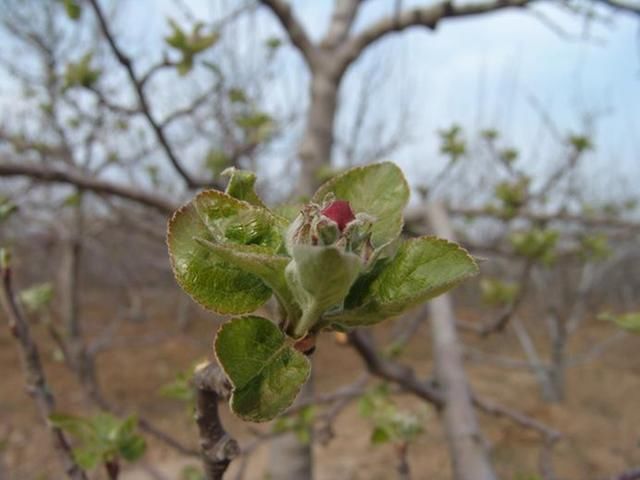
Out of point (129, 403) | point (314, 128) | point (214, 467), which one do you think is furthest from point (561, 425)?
point (214, 467)

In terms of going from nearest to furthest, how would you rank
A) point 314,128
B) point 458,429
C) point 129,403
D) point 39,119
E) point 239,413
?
point 239,413
point 458,429
point 314,128
point 39,119
point 129,403

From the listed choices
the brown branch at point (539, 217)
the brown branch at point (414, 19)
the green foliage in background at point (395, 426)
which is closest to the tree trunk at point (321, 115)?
the brown branch at point (414, 19)

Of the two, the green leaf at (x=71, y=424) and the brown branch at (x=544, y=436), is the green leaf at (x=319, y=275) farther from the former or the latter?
the brown branch at (x=544, y=436)

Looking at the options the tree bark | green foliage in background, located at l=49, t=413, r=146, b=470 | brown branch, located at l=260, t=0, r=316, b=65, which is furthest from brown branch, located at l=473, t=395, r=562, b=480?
brown branch, located at l=260, t=0, r=316, b=65

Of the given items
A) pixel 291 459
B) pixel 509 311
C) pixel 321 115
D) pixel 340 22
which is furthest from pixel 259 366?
pixel 340 22

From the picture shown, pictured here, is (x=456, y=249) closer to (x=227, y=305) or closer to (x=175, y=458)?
(x=227, y=305)

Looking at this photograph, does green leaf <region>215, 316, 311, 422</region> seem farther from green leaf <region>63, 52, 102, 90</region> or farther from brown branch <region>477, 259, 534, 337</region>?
green leaf <region>63, 52, 102, 90</region>
